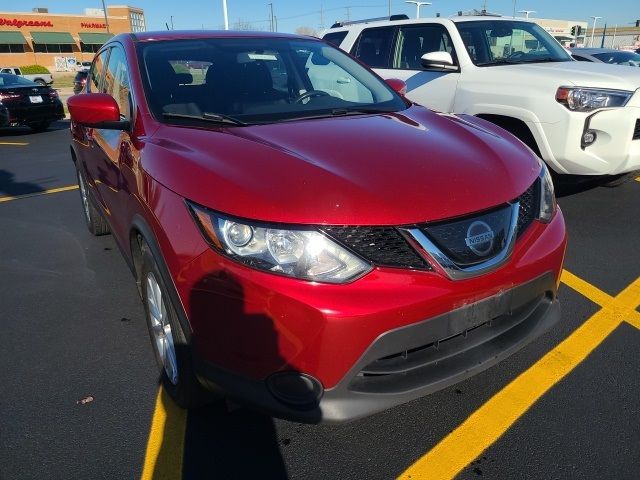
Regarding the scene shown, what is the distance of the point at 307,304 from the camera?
174cm

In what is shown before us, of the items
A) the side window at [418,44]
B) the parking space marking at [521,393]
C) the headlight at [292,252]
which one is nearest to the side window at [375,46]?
the side window at [418,44]

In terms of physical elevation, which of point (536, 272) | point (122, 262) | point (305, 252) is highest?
point (305, 252)

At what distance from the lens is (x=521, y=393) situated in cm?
251

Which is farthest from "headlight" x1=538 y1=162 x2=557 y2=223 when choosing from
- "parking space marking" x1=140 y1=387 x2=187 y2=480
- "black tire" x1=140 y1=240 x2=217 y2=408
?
"parking space marking" x1=140 y1=387 x2=187 y2=480

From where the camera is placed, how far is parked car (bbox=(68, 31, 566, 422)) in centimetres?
180

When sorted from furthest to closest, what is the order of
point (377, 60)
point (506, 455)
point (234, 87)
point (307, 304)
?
point (377, 60)
point (234, 87)
point (506, 455)
point (307, 304)

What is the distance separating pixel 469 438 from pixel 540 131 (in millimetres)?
3282


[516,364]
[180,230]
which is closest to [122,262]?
[180,230]

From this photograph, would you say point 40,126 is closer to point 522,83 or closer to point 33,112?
point 33,112

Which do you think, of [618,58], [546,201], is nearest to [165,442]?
[546,201]

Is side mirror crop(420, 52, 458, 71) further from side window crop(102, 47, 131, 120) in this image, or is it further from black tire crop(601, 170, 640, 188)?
side window crop(102, 47, 131, 120)

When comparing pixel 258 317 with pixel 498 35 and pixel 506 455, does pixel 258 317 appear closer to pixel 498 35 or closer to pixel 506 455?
pixel 506 455

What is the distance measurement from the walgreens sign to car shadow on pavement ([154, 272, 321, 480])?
217 ft

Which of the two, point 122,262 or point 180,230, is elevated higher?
point 180,230
